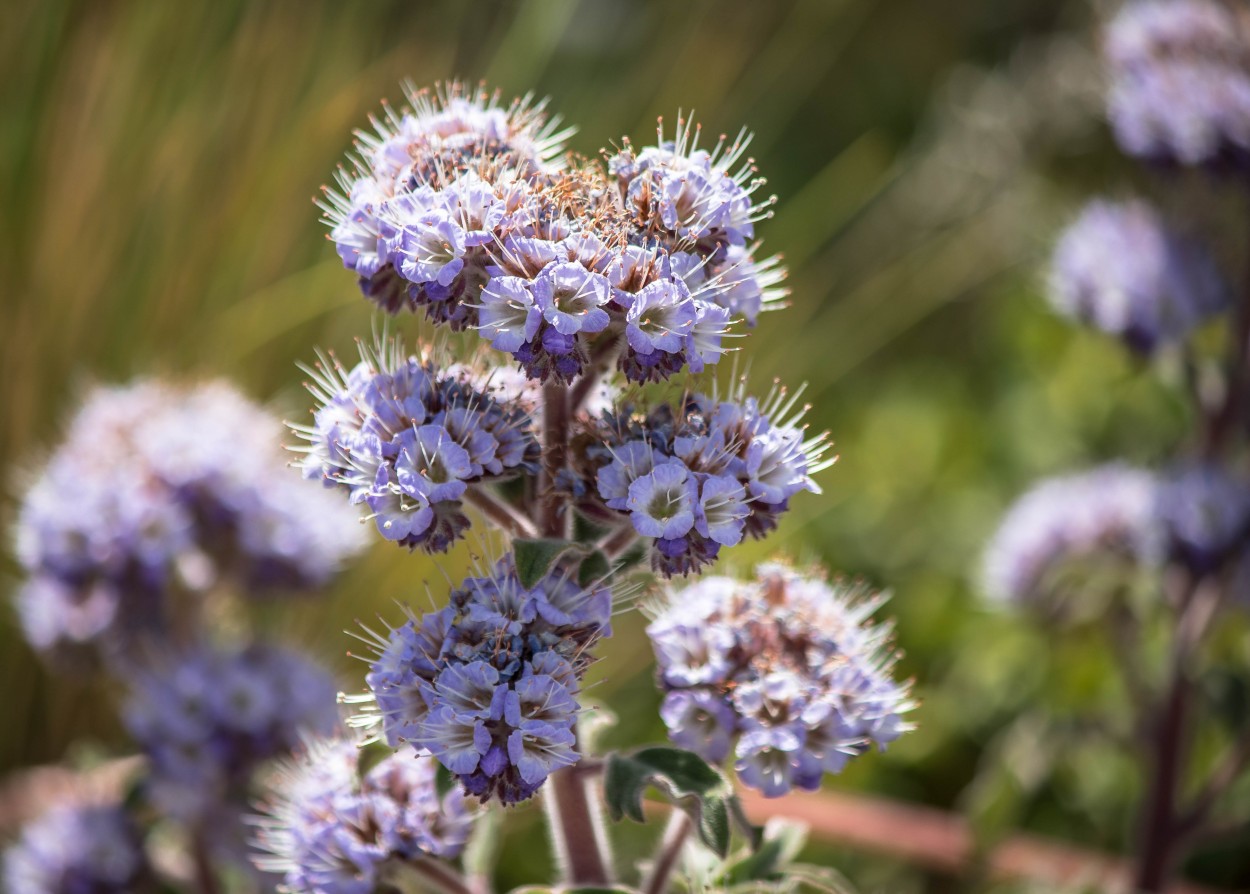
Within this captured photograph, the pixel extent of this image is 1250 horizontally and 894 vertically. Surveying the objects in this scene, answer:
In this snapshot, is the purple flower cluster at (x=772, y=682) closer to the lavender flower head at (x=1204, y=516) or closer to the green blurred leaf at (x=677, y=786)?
the green blurred leaf at (x=677, y=786)

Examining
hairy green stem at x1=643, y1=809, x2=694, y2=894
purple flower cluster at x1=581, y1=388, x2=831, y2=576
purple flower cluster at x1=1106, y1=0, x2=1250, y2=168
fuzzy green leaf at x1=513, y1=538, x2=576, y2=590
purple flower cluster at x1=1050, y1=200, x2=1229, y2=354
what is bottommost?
hairy green stem at x1=643, y1=809, x2=694, y2=894

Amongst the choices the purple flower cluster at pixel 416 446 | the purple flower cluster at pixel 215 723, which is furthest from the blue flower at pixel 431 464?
the purple flower cluster at pixel 215 723

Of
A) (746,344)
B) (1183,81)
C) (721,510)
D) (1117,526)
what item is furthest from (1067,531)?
(721,510)

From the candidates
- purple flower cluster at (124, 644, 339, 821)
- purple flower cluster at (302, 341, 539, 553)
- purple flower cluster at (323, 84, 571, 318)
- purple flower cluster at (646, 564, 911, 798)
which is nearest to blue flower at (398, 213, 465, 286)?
purple flower cluster at (323, 84, 571, 318)

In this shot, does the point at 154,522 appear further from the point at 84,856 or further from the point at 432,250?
the point at 432,250

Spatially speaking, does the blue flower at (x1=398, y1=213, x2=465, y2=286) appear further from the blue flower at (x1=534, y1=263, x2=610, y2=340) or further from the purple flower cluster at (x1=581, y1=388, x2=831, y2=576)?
the purple flower cluster at (x1=581, y1=388, x2=831, y2=576)
